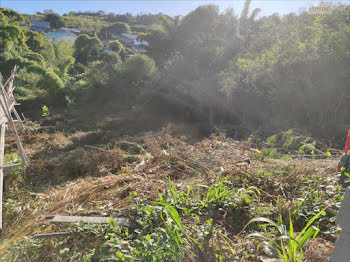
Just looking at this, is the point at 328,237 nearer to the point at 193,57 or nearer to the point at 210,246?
the point at 210,246

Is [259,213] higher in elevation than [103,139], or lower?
higher

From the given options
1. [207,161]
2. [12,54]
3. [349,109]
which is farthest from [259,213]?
[12,54]

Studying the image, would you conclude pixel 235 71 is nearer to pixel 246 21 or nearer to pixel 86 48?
pixel 246 21

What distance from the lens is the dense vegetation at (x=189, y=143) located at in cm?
158

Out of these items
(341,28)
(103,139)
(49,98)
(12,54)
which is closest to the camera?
(341,28)

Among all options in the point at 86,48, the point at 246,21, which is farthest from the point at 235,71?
the point at 86,48

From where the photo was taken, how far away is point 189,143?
5.21 metres

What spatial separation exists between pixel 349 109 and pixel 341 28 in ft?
6.96

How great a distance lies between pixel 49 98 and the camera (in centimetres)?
1137

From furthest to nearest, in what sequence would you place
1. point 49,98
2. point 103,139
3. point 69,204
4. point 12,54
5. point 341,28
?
point 12,54 < point 49,98 < point 103,139 < point 341,28 < point 69,204

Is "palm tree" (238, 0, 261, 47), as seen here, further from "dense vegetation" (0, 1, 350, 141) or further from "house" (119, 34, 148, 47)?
"house" (119, 34, 148, 47)

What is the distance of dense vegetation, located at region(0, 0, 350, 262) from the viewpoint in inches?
62.0

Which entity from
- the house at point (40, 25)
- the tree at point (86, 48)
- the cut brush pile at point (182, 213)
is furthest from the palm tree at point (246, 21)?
the house at point (40, 25)

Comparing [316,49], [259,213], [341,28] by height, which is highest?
[341,28]
